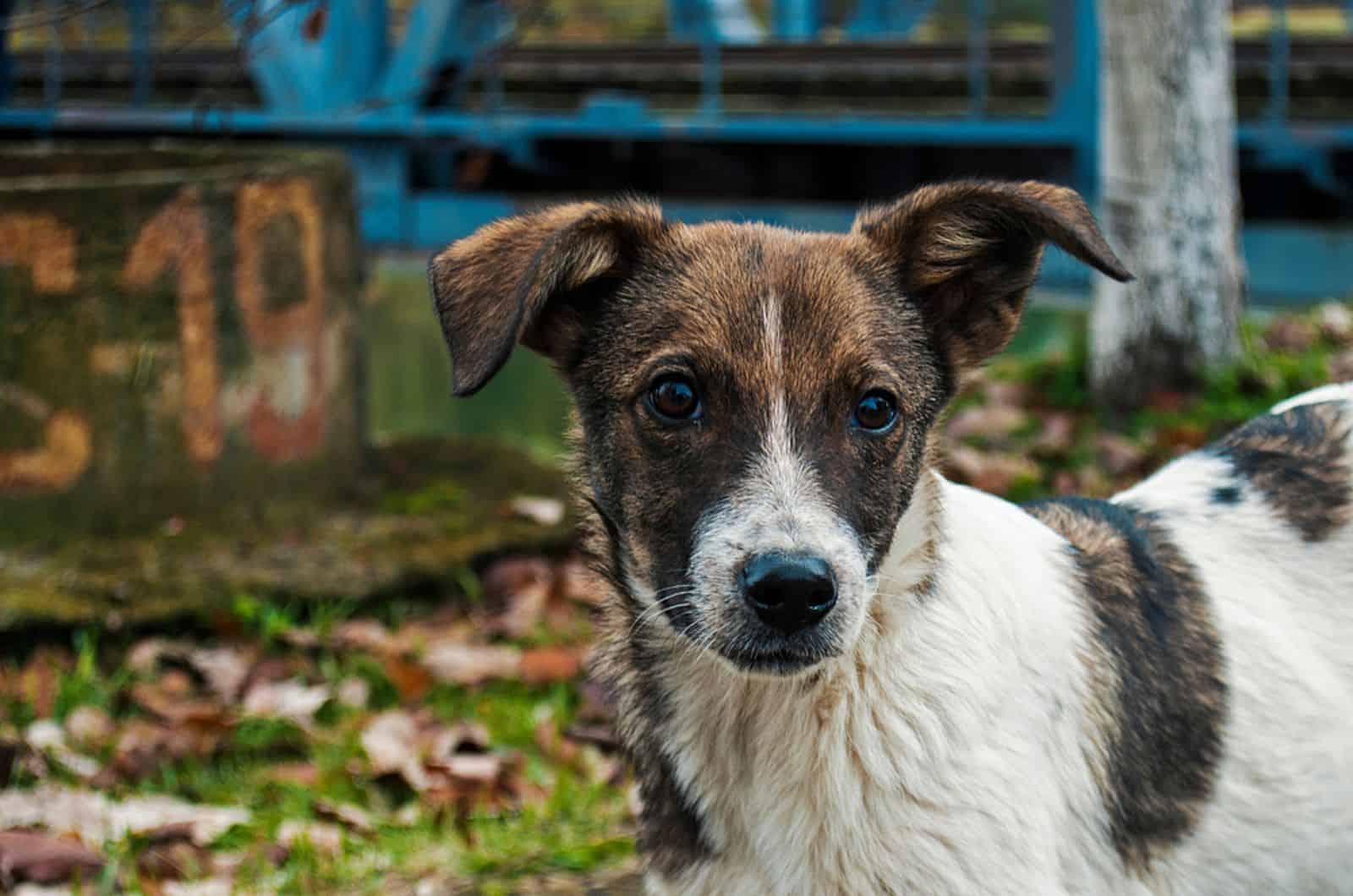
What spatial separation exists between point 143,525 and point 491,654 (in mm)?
1493

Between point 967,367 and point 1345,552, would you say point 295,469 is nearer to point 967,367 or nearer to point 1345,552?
point 967,367

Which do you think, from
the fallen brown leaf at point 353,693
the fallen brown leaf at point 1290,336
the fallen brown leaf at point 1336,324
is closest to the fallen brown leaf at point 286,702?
the fallen brown leaf at point 353,693

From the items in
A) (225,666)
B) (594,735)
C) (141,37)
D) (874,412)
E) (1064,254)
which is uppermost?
(141,37)

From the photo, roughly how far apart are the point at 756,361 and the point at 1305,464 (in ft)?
4.17

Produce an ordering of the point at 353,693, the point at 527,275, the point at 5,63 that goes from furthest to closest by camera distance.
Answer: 1. the point at 5,63
2. the point at 353,693
3. the point at 527,275

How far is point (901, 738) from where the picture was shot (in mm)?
2770

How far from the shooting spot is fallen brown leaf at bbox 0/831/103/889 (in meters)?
3.85

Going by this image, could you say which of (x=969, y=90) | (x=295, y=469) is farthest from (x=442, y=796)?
(x=969, y=90)

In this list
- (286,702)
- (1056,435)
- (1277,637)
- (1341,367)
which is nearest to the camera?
(1277,637)

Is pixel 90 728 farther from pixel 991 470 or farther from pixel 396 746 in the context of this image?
pixel 991 470

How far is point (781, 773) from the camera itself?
2859 mm

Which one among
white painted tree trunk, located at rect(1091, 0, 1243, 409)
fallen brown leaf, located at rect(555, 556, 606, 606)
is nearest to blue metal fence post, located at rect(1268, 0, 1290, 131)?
white painted tree trunk, located at rect(1091, 0, 1243, 409)

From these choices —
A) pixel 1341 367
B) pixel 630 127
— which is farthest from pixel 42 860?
pixel 630 127

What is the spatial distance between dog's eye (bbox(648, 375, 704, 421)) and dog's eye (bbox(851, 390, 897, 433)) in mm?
287
